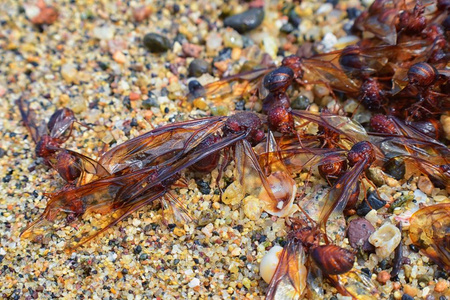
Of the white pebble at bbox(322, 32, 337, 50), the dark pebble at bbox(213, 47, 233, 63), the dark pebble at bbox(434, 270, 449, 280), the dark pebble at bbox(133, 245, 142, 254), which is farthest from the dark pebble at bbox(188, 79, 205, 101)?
the dark pebble at bbox(434, 270, 449, 280)

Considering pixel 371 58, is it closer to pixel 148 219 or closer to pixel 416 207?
pixel 416 207

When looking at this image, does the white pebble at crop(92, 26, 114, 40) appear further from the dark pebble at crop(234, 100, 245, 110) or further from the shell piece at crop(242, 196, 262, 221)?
the shell piece at crop(242, 196, 262, 221)

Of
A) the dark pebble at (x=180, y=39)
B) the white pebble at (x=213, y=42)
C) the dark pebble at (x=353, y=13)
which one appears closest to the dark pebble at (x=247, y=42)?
the white pebble at (x=213, y=42)

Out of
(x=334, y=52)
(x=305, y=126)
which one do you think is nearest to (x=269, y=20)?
(x=334, y=52)

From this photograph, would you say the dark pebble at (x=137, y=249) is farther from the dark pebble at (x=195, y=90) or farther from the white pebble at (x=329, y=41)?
the white pebble at (x=329, y=41)

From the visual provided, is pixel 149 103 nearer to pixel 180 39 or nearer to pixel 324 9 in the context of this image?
pixel 180 39

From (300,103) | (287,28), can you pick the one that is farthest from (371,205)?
(287,28)
